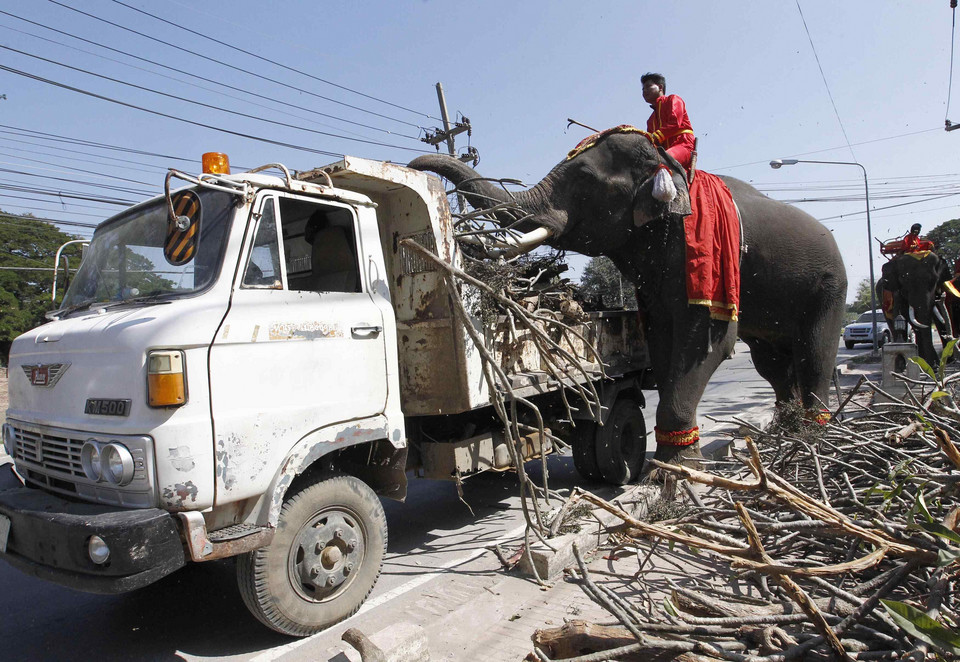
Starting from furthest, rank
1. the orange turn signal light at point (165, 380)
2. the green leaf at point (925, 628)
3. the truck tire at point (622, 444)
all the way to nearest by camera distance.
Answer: the truck tire at point (622, 444), the orange turn signal light at point (165, 380), the green leaf at point (925, 628)

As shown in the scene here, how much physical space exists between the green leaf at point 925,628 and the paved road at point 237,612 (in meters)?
1.72

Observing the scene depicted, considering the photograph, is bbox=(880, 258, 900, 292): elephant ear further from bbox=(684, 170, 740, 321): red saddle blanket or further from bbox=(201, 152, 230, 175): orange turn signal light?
bbox=(201, 152, 230, 175): orange turn signal light

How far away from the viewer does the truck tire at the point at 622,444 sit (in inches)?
239

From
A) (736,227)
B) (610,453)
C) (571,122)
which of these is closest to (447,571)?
(610,453)

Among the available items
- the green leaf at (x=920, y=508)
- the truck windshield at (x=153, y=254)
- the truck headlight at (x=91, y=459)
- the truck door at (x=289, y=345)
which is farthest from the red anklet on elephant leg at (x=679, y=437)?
the truck headlight at (x=91, y=459)

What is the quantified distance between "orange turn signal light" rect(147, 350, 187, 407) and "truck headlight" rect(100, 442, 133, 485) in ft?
0.83

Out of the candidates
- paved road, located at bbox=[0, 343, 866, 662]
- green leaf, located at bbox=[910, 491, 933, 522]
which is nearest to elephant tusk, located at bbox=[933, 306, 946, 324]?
paved road, located at bbox=[0, 343, 866, 662]

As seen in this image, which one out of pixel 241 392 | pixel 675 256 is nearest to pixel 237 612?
pixel 241 392

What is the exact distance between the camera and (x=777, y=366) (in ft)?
23.8

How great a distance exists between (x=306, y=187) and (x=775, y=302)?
4.78 m

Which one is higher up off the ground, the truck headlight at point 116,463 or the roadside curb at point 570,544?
the truck headlight at point 116,463

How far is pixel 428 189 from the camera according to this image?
4.43 m

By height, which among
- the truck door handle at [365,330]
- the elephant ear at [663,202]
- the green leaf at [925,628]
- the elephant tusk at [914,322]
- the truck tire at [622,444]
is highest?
the elephant ear at [663,202]

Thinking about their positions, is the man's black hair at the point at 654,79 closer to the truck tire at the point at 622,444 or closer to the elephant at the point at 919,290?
the truck tire at the point at 622,444
